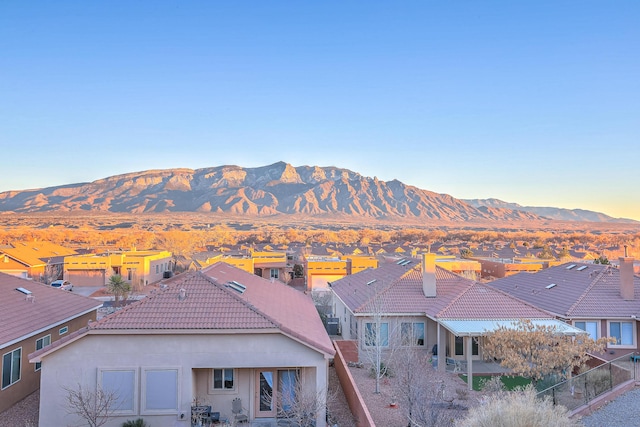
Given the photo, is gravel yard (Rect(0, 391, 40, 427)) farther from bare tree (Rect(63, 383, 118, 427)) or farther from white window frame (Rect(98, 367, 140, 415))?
white window frame (Rect(98, 367, 140, 415))

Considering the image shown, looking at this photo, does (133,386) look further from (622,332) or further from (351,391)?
(622,332)

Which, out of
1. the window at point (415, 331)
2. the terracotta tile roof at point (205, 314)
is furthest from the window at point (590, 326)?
the terracotta tile roof at point (205, 314)

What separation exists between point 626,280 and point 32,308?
93.8ft

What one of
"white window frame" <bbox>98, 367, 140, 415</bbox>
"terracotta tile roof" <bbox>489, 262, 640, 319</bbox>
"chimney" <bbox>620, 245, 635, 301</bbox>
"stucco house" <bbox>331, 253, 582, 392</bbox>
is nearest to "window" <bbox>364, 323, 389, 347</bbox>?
"stucco house" <bbox>331, 253, 582, 392</bbox>

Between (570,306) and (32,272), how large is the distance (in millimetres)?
48430

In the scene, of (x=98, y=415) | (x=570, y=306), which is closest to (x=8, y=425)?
(x=98, y=415)

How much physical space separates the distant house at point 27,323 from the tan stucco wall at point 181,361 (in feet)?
9.09

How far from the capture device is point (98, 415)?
47.1 feet

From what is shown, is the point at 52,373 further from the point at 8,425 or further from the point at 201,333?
the point at 201,333

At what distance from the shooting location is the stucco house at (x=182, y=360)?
15000mm

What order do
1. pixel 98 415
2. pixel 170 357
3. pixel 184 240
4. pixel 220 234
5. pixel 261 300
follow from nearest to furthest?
pixel 98 415 → pixel 170 357 → pixel 261 300 → pixel 184 240 → pixel 220 234

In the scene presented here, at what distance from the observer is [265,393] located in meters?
16.2

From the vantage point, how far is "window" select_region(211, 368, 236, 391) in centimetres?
1608

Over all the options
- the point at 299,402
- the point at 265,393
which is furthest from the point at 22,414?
the point at 299,402
